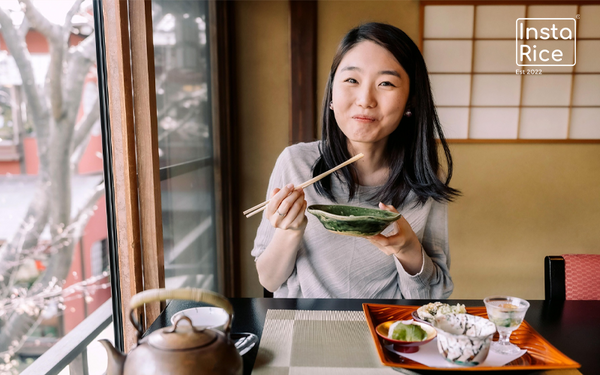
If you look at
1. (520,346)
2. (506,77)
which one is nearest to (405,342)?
(520,346)

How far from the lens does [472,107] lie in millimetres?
3059

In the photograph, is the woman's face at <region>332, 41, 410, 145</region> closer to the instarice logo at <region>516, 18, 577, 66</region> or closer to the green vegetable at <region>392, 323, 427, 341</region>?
the green vegetable at <region>392, 323, 427, 341</region>

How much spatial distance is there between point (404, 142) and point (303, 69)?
4.86 feet

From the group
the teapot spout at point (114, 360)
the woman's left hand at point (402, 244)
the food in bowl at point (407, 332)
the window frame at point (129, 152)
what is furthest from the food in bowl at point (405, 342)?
the window frame at point (129, 152)

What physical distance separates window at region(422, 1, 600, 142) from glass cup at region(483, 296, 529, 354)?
230 cm

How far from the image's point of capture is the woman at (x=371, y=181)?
1441mm

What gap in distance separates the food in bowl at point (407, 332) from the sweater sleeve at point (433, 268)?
47 centimetres

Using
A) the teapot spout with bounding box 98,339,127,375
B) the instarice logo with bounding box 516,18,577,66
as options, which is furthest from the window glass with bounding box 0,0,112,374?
the instarice logo with bounding box 516,18,577,66

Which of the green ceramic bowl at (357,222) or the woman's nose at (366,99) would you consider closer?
the green ceramic bowl at (357,222)

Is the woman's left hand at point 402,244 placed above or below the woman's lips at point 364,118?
below

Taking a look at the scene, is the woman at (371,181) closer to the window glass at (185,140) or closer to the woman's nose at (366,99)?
the woman's nose at (366,99)

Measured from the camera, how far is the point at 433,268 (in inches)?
57.3

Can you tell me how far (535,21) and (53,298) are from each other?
10.9 feet

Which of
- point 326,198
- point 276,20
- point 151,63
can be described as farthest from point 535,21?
point 151,63
